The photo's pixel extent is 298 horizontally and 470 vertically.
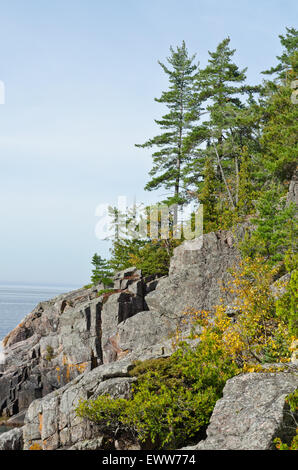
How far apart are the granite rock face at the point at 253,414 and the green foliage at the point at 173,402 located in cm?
208

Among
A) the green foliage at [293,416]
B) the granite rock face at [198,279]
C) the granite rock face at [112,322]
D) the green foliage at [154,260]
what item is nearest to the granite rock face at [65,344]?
the granite rock face at [112,322]

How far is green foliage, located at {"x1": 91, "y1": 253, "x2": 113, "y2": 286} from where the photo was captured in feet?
124

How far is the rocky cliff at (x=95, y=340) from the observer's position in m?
18.2

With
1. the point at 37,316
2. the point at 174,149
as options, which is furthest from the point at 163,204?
the point at 37,316

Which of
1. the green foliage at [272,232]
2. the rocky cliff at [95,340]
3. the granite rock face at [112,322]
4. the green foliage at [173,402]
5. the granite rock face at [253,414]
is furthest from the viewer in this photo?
the granite rock face at [112,322]

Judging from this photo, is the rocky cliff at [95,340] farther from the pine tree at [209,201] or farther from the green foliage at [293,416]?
the green foliage at [293,416]

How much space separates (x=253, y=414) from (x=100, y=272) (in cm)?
2729

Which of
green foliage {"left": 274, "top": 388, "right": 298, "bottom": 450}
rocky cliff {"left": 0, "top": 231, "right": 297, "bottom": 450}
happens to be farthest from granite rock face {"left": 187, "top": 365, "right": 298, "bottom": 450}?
rocky cliff {"left": 0, "top": 231, "right": 297, "bottom": 450}

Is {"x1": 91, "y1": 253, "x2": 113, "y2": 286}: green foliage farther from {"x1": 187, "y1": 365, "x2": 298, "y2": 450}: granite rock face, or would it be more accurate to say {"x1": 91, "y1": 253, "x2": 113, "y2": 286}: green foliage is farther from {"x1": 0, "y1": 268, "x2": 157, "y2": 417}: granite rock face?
{"x1": 187, "y1": 365, "x2": 298, "y2": 450}: granite rock face

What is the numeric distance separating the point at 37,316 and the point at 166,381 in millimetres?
29264

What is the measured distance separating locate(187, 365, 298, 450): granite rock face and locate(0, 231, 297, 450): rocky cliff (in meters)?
4.97

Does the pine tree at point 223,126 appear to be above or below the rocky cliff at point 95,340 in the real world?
above

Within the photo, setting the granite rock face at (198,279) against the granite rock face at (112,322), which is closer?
the granite rock face at (198,279)

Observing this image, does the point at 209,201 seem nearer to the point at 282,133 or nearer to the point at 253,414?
the point at 282,133
